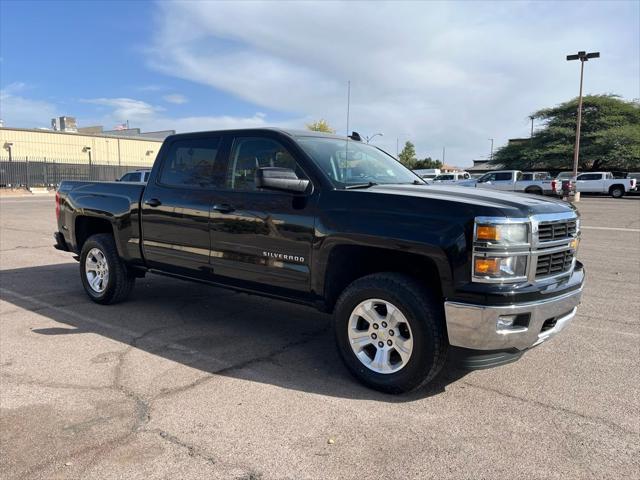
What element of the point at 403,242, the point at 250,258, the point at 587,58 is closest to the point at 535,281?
the point at 403,242

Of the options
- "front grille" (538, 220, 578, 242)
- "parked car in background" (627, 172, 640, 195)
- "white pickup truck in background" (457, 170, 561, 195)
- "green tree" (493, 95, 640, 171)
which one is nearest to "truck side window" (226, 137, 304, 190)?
"front grille" (538, 220, 578, 242)

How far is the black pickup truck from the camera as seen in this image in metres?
3.44

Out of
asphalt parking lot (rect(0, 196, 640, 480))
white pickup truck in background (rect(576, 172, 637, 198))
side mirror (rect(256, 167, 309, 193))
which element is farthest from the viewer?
white pickup truck in background (rect(576, 172, 637, 198))

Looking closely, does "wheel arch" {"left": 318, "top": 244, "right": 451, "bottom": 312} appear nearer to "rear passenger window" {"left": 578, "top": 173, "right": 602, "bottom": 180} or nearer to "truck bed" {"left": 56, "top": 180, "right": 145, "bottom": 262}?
"truck bed" {"left": 56, "top": 180, "right": 145, "bottom": 262}

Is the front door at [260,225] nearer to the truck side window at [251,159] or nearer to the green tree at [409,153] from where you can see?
the truck side window at [251,159]

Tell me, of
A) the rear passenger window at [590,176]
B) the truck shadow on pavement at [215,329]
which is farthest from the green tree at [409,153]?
the truck shadow on pavement at [215,329]

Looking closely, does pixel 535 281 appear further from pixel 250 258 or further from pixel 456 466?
pixel 250 258

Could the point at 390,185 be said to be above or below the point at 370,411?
above

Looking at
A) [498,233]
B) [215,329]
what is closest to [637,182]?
[215,329]

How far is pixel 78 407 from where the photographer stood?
141 inches

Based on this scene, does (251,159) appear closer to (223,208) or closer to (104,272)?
(223,208)

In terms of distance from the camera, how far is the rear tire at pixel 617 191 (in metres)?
35.0

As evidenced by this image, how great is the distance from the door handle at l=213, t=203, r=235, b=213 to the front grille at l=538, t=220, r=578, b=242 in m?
2.53

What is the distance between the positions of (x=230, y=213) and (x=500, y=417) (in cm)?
271
